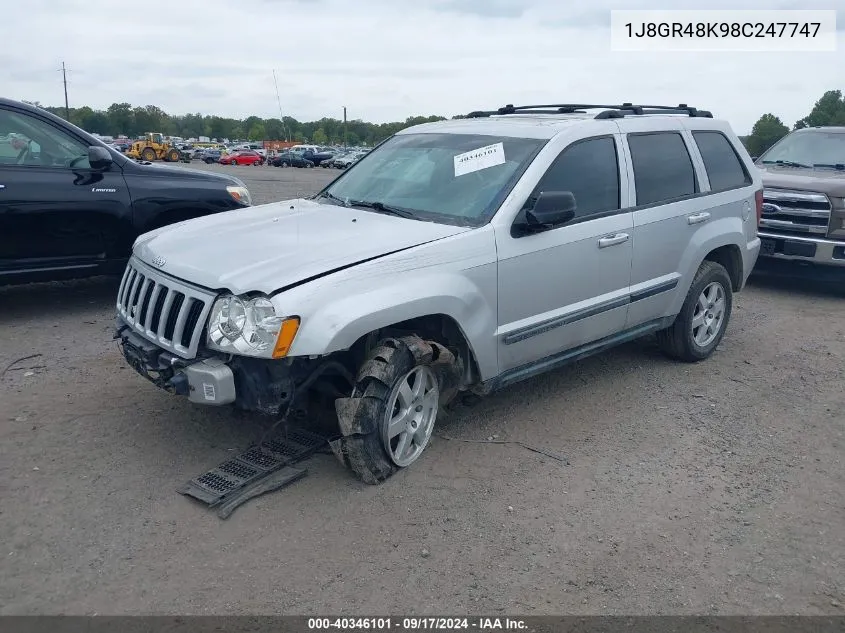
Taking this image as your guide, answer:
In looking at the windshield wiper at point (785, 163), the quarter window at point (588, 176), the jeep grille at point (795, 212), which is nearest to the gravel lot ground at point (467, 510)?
the quarter window at point (588, 176)

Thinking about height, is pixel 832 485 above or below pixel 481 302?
→ below

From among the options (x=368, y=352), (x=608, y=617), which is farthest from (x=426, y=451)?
(x=608, y=617)

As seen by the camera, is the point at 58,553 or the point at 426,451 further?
the point at 426,451

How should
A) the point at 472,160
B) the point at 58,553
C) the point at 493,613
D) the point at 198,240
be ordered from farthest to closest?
the point at 472,160 < the point at 198,240 < the point at 58,553 < the point at 493,613

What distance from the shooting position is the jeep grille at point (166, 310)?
3.70 m

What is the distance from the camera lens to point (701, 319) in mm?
5969

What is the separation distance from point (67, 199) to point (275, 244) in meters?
3.31

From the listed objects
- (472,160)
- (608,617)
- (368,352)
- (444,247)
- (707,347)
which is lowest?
(608,617)

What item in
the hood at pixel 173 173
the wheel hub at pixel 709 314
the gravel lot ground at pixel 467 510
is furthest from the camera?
the hood at pixel 173 173

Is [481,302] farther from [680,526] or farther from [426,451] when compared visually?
[680,526]

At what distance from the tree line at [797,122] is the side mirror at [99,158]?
372 inches

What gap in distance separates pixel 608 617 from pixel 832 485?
1845mm

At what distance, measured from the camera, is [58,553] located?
331cm

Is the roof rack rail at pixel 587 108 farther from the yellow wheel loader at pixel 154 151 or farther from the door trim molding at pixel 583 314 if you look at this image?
the yellow wheel loader at pixel 154 151
